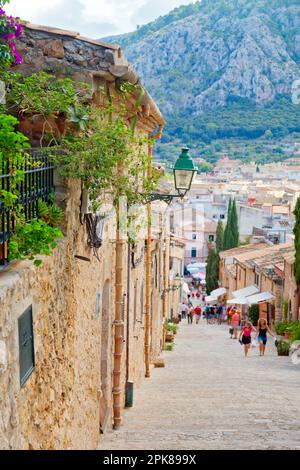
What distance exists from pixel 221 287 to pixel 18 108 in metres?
54.0

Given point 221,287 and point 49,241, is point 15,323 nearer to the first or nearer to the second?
point 49,241

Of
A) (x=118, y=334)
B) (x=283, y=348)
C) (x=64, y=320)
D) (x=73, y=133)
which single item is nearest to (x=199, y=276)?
(x=283, y=348)

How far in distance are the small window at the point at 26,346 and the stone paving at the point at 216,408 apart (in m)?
3.85

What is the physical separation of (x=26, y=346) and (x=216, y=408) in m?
7.42

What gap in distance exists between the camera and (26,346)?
556 centimetres

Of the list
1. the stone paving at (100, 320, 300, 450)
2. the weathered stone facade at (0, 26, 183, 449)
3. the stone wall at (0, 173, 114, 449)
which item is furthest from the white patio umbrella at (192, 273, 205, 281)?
the stone wall at (0, 173, 114, 449)

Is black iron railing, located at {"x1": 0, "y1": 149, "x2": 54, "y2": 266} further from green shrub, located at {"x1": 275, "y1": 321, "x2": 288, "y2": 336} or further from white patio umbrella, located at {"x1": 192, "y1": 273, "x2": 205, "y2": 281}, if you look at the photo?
white patio umbrella, located at {"x1": 192, "y1": 273, "x2": 205, "y2": 281}

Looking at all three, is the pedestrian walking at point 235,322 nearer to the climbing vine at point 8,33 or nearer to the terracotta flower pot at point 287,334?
the terracotta flower pot at point 287,334

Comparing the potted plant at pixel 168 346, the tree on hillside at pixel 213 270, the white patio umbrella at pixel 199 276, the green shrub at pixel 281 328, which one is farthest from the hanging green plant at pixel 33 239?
the white patio umbrella at pixel 199 276

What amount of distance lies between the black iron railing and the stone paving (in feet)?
12.1

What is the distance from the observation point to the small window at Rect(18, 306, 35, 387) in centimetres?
538

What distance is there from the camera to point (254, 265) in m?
41.3

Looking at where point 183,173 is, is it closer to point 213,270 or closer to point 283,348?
point 283,348
